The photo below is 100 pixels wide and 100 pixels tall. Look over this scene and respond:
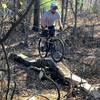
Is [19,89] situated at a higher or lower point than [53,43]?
lower

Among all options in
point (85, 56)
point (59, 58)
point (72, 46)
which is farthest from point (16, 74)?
point (72, 46)

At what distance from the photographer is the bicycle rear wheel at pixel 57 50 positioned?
9.86 meters

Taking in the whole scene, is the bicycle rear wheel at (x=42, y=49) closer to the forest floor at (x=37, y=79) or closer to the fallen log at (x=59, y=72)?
the forest floor at (x=37, y=79)

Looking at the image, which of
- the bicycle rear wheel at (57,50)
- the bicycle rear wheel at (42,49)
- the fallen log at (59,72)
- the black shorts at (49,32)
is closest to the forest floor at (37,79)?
the fallen log at (59,72)

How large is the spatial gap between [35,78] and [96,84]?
1417mm

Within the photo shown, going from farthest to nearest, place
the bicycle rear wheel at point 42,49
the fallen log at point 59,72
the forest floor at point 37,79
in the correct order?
the bicycle rear wheel at point 42,49
the fallen log at point 59,72
the forest floor at point 37,79

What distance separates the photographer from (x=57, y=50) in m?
9.99

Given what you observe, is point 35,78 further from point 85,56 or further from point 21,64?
point 85,56

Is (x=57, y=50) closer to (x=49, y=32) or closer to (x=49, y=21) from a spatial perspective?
(x=49, y=32)

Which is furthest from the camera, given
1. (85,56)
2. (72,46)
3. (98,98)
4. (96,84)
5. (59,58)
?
(72,46)

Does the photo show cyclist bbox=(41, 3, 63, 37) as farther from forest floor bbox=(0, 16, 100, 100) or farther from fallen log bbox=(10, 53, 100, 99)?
fallen log bbox=(10, 53, 100, 99)

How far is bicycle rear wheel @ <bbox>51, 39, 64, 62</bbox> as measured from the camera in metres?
9.86

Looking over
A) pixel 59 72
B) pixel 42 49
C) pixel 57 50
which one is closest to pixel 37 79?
pixel 59 72

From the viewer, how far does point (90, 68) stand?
30.1ft
